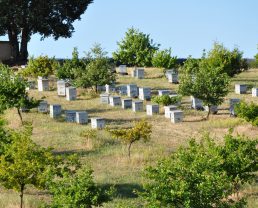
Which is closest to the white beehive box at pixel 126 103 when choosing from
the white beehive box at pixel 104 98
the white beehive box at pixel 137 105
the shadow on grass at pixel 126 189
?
the white beehive box at pixel 137 105

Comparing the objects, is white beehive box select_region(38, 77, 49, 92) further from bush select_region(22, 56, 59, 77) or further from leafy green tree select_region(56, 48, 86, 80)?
bush select_region(22, 56, 59, 77)

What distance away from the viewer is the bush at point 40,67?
60466 mm

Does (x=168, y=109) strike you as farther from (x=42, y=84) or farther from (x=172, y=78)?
(x=172, y=78)

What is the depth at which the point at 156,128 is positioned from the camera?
4084 centimetres

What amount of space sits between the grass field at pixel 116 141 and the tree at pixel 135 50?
81.7 feet

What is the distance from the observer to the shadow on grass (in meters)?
26.1

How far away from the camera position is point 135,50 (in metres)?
79.3

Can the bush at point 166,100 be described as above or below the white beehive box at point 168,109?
above

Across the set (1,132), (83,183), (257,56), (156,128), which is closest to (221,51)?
(257,56)

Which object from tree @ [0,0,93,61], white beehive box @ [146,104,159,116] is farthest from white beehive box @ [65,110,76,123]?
tree @ [0,0,93,61]

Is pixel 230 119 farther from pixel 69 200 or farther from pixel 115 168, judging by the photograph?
pixel 69 200

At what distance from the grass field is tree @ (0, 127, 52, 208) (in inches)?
84.9

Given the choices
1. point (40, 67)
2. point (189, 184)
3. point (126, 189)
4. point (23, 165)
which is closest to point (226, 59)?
point (40, 67)

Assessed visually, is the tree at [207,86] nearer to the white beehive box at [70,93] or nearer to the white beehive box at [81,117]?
the white beehive box at [81,117]
